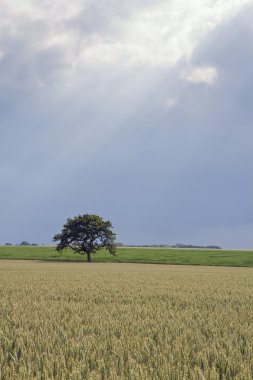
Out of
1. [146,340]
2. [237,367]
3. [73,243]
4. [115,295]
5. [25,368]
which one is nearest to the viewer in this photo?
[25,368]

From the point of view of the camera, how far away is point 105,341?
6344 mm

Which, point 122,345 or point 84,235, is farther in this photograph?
point 84,235

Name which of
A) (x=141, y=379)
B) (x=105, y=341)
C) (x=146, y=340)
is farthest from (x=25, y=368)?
(x=146, y=340)

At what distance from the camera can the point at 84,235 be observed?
3177 inches

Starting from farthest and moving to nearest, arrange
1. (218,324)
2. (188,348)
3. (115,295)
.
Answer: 1. (115,295)
2. (218,324)
3. (188,348)

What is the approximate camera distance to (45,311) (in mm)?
9883

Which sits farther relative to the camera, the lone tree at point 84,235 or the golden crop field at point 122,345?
the lone tree at point 84,235

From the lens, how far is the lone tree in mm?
79875

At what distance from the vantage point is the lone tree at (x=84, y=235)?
79.9 meters

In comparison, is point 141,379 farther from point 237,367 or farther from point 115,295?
point 115,295

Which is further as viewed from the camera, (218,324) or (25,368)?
(218,324)

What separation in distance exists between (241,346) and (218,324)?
6.79ft

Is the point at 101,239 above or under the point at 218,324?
above

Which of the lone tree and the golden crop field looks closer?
the golden crop field
